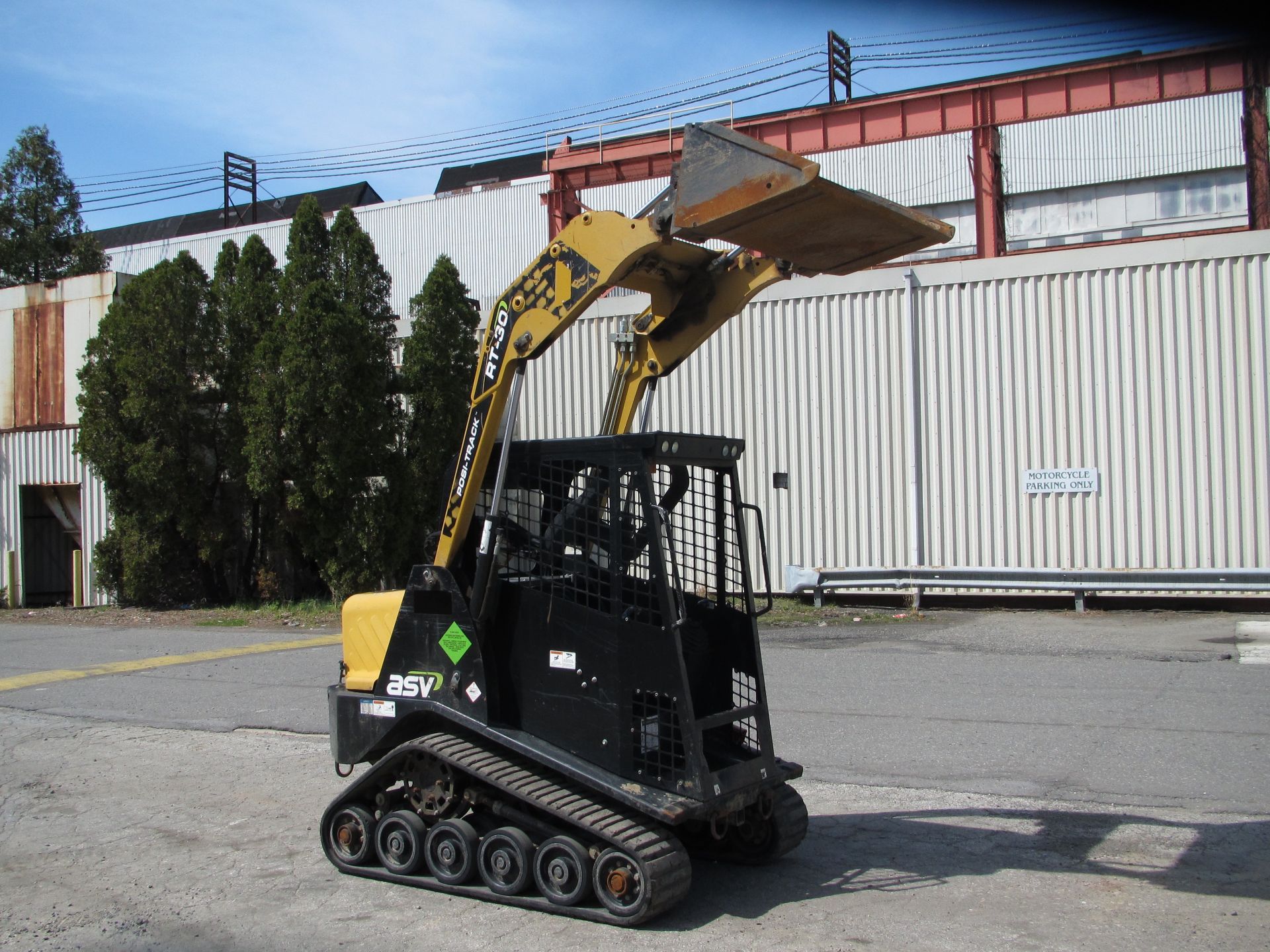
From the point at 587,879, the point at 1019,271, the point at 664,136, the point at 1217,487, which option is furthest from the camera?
the point at 664,136

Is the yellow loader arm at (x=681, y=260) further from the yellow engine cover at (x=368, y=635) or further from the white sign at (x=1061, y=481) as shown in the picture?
the white sign at (x=1061, y=481)

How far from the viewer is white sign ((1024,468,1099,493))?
54.6 feet

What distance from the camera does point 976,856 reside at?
606 cm

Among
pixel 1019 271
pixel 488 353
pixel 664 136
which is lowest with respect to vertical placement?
pixel 488 353

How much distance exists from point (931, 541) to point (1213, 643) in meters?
5.19

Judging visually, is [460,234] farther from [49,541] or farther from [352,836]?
[352,836]

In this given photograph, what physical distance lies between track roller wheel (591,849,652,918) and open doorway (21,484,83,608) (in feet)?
73.4

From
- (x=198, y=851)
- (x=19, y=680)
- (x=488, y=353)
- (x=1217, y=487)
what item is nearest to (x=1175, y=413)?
(x=1217, y=487)

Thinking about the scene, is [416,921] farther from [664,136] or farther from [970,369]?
[664,136]

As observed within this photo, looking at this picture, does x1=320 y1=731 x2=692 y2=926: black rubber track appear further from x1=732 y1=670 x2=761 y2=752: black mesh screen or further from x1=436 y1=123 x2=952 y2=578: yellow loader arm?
x1=436 y1=123 x2=952 y2=578: yellow loader arm

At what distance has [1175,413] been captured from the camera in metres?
16.2

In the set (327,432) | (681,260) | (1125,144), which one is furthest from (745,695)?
(1125,144)

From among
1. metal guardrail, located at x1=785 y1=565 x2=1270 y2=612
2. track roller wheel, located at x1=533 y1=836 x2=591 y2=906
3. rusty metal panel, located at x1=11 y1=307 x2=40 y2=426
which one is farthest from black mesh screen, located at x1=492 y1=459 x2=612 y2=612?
rusty metal panel, located at x1=11 y1=307 x2=40 y2=426

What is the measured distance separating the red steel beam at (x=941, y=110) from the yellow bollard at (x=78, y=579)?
46.9ft
